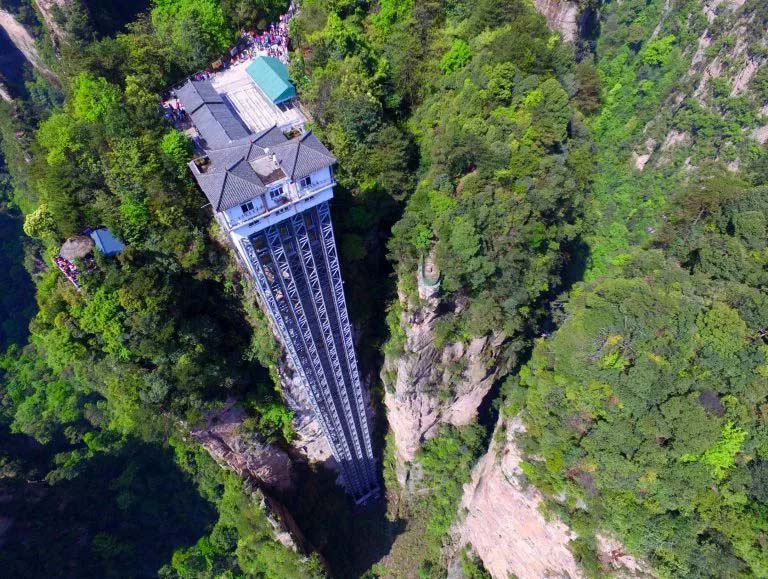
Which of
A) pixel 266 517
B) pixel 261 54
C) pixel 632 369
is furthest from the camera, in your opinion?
pixel 266 517

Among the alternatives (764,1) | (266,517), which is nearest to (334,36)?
(266,517)

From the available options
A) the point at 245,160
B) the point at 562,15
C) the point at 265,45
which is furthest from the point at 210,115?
the point at 562,15

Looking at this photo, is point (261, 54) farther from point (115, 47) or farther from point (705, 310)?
point (705, 310)

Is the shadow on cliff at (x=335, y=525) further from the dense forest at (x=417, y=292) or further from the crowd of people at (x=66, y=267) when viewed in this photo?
the crowd of people at (x=66, y=267)

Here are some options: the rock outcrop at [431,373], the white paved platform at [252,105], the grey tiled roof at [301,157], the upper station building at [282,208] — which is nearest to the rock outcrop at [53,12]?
the white paved platform at [252,105]

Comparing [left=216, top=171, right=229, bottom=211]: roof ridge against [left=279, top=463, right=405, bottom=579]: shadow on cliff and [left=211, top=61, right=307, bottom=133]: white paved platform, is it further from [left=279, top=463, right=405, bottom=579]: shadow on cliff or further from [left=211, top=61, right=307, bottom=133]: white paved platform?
[left=279, top=463, right=405, bottom=579]: shadow on cliff

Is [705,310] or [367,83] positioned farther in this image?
[367,83]

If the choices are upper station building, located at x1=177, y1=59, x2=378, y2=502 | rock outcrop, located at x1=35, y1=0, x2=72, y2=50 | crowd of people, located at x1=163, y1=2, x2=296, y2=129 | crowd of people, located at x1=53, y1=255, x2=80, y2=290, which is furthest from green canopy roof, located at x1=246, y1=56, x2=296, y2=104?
rock outcrop, located at x1=35, y1=0, x2=72, y2=50
